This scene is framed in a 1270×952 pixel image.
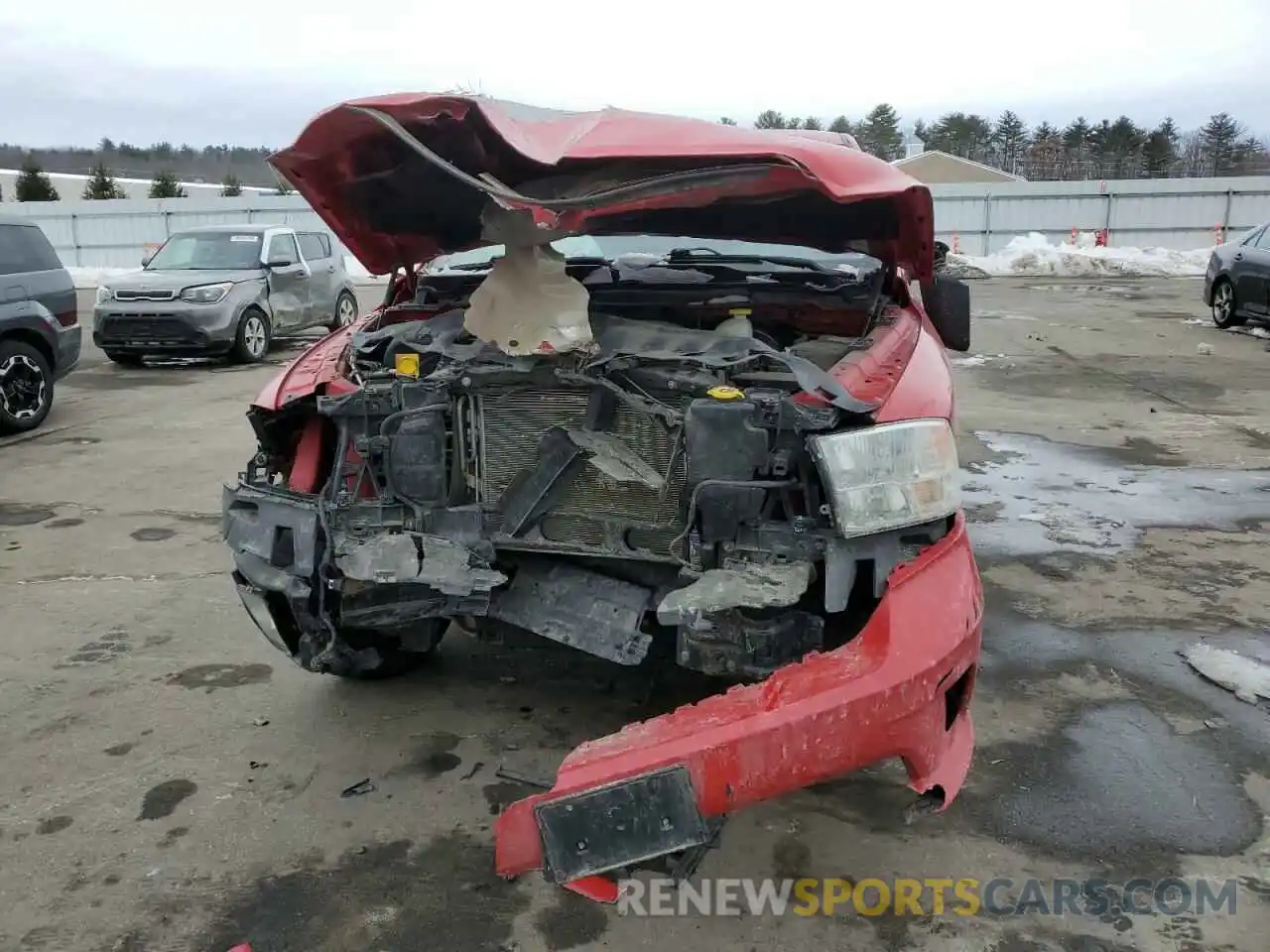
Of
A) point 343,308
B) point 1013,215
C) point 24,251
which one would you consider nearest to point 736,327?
point 24,251

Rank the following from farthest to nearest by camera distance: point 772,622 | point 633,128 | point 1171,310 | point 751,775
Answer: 1. point 1171,310
2. point 633,128
3. point 772,622
4. point 751,775

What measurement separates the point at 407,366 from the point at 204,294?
9046 millimetres

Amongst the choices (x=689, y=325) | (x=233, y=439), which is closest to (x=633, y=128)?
(x=689, y=325)

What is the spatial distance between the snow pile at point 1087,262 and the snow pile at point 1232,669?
65.1 feet

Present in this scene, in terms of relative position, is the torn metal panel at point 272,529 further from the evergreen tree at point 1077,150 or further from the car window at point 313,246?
the evergreen tree at point 1077,150

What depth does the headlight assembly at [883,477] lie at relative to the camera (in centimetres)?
255

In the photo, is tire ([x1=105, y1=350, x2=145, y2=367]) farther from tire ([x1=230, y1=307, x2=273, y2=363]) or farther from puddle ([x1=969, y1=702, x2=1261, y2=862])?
puddle ([x1=969, y1=702, x2=1261, y2=862])

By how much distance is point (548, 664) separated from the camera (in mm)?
3840

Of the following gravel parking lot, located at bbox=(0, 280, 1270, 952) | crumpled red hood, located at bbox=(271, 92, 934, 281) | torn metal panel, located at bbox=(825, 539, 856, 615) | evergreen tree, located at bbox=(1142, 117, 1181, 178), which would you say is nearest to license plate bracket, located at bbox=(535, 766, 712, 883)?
gravel parking lot, located at bbox=(0, 280, 1270, 952)

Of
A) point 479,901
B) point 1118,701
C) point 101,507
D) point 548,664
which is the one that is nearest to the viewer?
point 479,901

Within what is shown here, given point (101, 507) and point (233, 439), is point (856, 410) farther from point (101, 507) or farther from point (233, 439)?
point (233, 439)

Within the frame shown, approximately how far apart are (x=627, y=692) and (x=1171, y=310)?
15129mm

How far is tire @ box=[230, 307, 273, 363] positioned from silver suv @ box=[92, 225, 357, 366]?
0.01 metres

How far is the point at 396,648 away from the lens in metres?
3.62
